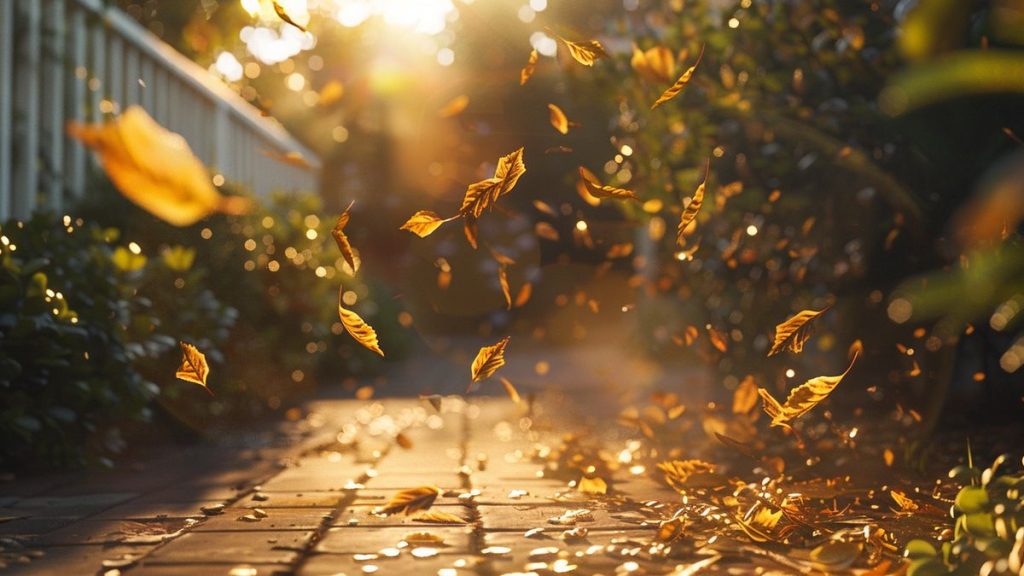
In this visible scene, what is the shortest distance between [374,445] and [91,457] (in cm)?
133

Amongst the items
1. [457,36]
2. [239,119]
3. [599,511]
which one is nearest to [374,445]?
[599,511]

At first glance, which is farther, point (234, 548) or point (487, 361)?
point (487, 361)

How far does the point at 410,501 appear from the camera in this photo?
10.4 feet

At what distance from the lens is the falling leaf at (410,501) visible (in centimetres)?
313

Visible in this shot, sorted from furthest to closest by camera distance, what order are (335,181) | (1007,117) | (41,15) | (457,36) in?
(335,181) < (457,36) < (41,15) < (1007,117)

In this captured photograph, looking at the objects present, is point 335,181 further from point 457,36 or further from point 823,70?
point 823,70

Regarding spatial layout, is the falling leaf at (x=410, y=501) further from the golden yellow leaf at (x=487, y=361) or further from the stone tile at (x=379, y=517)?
the golden yellow leaf at (x=487, y=361)

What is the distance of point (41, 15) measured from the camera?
555cm

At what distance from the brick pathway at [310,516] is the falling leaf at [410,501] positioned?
7 cm

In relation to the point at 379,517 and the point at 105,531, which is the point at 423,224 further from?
the point at 105,531

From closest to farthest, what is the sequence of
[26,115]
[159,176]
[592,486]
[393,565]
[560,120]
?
[159,176], [393,565], [560,120], [592,486], [26,115]

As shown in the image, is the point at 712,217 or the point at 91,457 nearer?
the point at 91,457

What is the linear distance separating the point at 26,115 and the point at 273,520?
125 inches

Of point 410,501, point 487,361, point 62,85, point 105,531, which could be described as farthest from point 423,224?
point 62,85
